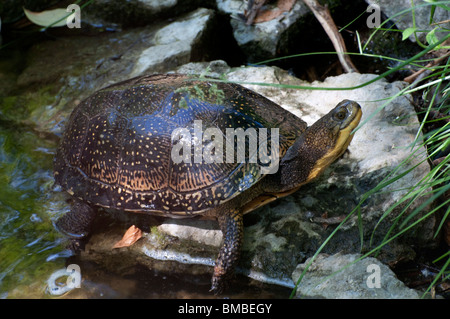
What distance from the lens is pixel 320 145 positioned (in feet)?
8.91

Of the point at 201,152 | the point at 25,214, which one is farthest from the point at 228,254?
the point at 25,214

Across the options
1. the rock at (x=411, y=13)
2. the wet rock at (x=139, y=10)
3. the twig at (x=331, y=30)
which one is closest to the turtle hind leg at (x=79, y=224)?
the wet rock at (x=139, y=10)

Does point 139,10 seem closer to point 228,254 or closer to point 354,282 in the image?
point 228,254

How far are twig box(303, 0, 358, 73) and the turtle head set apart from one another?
1.53 m

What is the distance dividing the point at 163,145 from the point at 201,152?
0.86ft

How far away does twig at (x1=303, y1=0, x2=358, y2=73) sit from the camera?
4.10 metres

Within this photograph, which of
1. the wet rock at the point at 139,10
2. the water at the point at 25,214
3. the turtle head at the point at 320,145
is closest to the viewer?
the turtle head at the point at 320,145

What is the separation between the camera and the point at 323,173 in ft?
10.3

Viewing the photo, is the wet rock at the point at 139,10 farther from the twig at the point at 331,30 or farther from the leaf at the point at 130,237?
the leaf at the point at 130,237

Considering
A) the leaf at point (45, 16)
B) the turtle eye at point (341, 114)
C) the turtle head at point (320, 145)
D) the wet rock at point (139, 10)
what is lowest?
the turtle head at point (320, 145)

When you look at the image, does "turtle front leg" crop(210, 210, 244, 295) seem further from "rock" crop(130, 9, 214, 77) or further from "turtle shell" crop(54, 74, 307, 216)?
"rock" crop(130, 9, 214, 77)

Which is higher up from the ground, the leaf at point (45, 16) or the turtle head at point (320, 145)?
the leaf at point (45, 16)

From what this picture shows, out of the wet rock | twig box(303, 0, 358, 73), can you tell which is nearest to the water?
the wet rock

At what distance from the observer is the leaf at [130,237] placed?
9.96 ft
